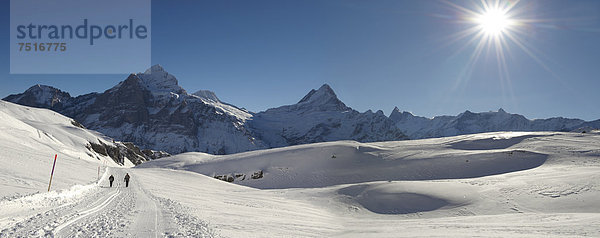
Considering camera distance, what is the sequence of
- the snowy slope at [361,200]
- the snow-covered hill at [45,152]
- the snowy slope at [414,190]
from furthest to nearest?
the snow-covered hill at [45,152] < the snowy slope at [414,190] < the snowy slope at [361,200]

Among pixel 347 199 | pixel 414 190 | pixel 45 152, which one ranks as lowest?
pixel 347 199

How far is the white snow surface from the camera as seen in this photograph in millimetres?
10031

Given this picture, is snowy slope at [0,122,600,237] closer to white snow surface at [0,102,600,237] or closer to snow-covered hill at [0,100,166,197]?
white snow surface at [0,102,600,237]

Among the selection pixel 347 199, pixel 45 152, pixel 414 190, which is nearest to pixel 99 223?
pixel 347 199

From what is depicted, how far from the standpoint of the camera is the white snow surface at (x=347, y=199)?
10.0 m

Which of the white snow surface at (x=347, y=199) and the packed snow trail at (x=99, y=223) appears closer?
the packed snow trail at (x=99, y=223)

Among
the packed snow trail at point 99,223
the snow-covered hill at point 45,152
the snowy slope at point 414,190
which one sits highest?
the snow-covered hill at point 45,152

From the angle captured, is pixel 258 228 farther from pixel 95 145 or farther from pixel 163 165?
pixel 95 145

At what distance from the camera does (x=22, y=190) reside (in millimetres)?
14281

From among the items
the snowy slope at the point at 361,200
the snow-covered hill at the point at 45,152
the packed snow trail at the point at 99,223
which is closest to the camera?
the packed snow trail at the point at 99,223

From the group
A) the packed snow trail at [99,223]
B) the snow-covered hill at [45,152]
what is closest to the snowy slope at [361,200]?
the packed snow trail at [99,223]

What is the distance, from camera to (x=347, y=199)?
23750 millimetres

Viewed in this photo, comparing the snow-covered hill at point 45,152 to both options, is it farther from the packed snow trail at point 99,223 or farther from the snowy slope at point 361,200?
the packed snow trail at point 99,223

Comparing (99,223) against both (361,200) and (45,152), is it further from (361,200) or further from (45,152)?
(45,152)
